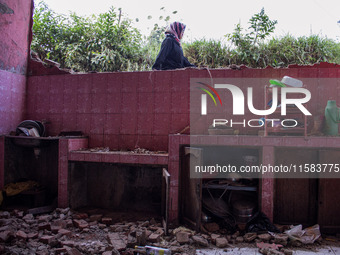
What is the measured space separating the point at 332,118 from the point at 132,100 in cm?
345

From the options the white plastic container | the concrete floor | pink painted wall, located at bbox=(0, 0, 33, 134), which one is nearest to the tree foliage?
pink painted wall, located at bbox=(0, 0, 33, 134)

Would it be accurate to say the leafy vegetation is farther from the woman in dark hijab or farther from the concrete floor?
the concrete floor

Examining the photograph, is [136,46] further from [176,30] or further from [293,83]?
[293,83]

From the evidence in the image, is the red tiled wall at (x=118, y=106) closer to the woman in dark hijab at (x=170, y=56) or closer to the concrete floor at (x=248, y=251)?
the woman in dark hijab at (x=170, y=56)

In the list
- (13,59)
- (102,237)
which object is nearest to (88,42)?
(13,59)

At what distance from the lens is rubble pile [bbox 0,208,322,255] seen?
11.1 ft

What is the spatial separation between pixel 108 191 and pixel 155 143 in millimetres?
1323

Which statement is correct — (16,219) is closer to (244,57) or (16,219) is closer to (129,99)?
(129,99)

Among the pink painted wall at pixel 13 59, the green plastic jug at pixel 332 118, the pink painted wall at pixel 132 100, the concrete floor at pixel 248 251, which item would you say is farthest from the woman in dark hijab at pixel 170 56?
the concrete floor at pixel 248 251

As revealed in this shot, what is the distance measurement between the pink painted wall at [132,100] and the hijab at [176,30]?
1.10 metres

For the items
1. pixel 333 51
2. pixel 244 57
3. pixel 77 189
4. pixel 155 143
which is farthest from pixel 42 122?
pixel 333 51

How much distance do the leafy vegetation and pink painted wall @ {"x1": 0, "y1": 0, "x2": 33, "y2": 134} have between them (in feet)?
5.80

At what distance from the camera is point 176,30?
5.73m

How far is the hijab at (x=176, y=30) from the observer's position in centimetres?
565
